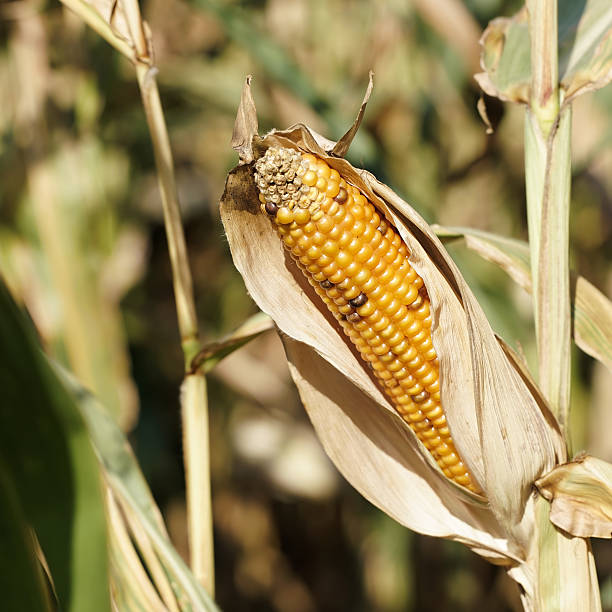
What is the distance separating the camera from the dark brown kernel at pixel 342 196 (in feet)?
1.87

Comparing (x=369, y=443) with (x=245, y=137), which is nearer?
(x=245, y=137)

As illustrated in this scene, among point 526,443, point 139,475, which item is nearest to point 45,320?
point 139,475

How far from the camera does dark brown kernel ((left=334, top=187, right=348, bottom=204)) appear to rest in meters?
0.57

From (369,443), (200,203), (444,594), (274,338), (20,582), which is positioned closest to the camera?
(20,582)

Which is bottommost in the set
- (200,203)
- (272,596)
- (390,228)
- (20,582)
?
(272,596)

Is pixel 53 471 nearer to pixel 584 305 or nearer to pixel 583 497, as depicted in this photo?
pixel 583 497

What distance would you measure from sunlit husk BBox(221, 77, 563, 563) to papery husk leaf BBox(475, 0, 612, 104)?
8.4 inches

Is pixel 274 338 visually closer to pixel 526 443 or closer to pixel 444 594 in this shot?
pixel 444 594

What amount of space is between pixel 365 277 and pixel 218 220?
0.63 m

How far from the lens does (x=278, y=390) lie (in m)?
1.92

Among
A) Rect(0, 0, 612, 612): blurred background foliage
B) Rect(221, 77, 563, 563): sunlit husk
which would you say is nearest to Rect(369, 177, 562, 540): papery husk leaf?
Rect(221, 77, 563, 563): sunlit husk

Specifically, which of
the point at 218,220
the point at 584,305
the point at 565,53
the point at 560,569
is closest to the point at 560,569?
the point at 560,569

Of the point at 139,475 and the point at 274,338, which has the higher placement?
the point at 274,338

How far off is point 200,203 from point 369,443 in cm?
145
